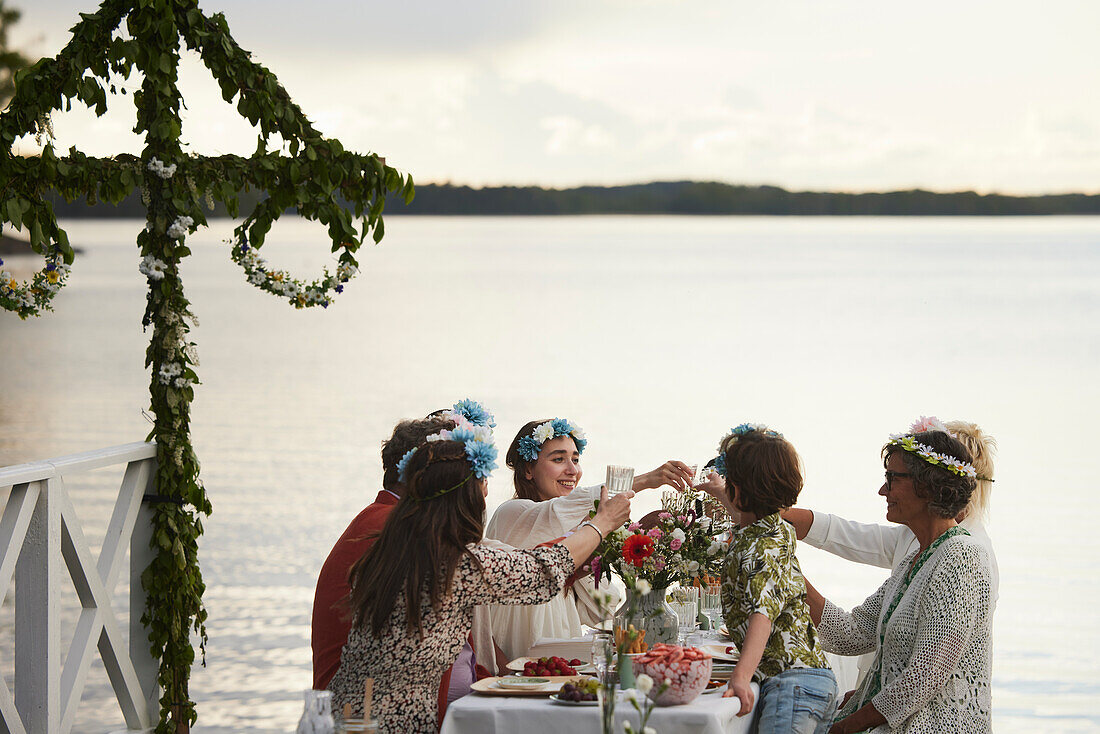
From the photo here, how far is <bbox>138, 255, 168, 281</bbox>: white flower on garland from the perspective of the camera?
4457 mm

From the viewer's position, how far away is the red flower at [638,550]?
3.76m

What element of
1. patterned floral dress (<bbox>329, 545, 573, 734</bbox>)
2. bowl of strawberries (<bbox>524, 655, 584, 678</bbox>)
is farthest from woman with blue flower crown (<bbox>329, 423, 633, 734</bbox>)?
bowl of strawberries (<bbox>524, 655, 584, 678</bbox>)

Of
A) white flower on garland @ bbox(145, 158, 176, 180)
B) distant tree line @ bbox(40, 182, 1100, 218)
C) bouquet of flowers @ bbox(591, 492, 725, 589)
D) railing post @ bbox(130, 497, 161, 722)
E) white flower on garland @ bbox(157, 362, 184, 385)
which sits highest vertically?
distant tree line @ bbox(40, 182, 1100, 218)

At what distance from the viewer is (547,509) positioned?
4.34 metres

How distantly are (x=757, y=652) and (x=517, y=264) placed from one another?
40.9 m

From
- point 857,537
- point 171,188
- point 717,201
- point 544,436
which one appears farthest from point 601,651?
point 717,201

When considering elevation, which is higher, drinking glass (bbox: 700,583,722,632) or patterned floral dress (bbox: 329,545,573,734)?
patterned floral dress (bbox: 329,545,573,734)

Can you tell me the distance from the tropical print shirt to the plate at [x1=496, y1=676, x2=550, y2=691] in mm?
555

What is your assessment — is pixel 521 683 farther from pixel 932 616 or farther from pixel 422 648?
pixel 932 616

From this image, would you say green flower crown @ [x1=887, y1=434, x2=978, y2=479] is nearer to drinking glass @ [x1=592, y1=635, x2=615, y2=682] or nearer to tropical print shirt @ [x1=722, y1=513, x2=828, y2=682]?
tropical print shirt @ [x1=722, y1=513, x2=828, y2=682]

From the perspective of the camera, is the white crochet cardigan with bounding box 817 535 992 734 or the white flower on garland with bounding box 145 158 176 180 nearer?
the white crochet cardigan with bounding box 817 535 992 734

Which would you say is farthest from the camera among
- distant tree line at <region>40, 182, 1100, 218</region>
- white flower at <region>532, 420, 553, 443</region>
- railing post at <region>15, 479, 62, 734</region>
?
distant tree line at <region>40, 182, 1100, 218</region>

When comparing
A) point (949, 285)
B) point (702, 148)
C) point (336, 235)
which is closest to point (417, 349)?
point (702, 148)

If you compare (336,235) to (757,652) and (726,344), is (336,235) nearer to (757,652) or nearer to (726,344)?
(757,652)
